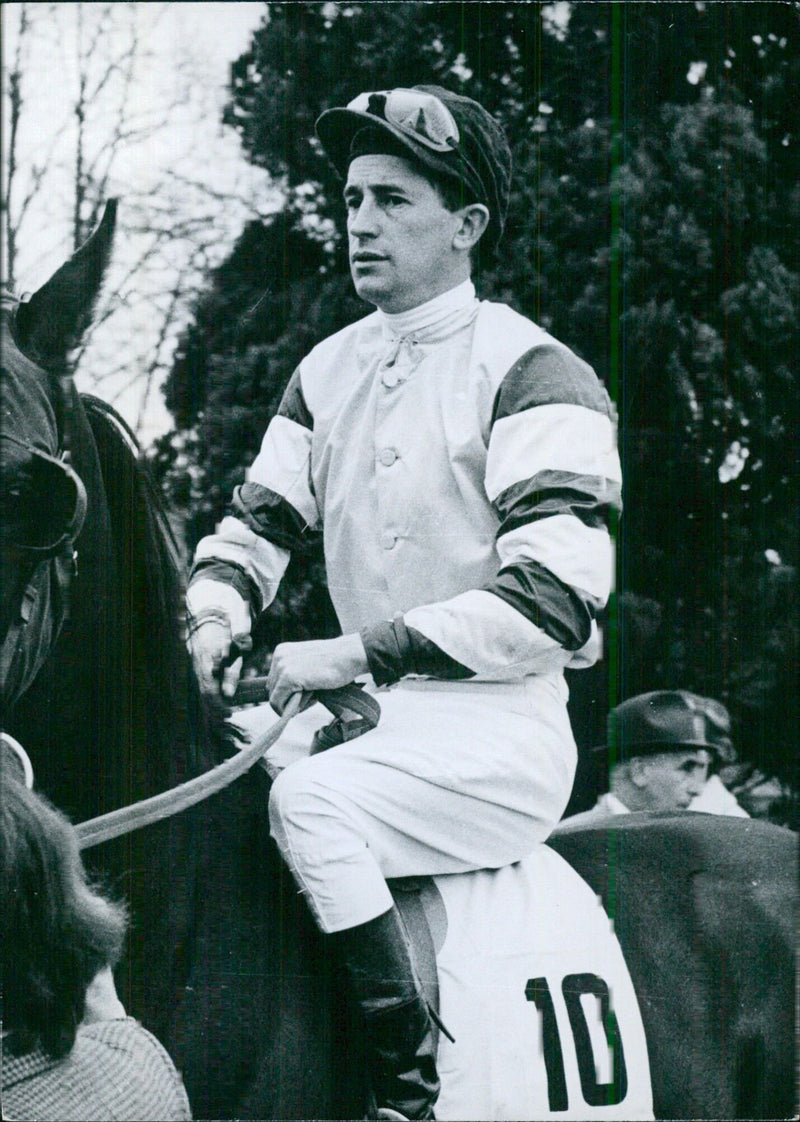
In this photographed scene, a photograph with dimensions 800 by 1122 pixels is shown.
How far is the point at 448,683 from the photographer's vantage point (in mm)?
2539

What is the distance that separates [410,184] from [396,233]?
0.10 meters

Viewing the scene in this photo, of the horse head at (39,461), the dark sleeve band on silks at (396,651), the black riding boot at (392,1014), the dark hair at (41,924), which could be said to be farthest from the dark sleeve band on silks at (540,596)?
the dark hair at (41,924)

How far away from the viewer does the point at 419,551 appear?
2.57 metres

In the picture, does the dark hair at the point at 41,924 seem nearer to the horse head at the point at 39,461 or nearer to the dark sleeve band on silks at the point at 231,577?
the horse head at the point at 39,461

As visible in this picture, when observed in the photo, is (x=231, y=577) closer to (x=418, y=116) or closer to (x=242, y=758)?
(x=242, y=758)

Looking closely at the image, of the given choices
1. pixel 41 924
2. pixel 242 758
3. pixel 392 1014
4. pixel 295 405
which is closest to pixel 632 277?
pixel 295 405

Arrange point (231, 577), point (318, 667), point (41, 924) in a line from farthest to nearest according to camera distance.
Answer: point (231, 577)
point (318, 667)
point (41, 924)

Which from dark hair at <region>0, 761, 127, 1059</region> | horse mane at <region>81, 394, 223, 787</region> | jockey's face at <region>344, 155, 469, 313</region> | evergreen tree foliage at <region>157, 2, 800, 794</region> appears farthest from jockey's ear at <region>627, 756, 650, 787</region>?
dark hair at <region>0, 761, 127, 1059</region>

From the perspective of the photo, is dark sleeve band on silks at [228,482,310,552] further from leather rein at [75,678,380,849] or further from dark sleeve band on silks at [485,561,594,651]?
dark sleeve band on silks at [485,561,594,651]

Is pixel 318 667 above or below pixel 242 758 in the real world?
above

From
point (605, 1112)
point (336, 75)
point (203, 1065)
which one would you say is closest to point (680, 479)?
point (336, 75)

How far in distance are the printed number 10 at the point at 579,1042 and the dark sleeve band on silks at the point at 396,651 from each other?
0.62 m

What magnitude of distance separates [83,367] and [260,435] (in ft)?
1.39

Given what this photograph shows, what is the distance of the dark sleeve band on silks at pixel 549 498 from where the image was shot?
2438 mm
